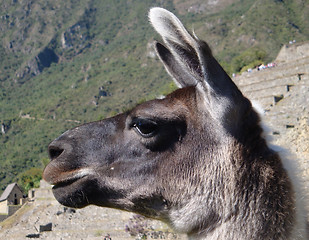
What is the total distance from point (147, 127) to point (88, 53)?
169840 mm

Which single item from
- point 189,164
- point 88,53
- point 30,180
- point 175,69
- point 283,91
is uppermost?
point 175,69

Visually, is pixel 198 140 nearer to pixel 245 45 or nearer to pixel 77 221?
pixel 77 221

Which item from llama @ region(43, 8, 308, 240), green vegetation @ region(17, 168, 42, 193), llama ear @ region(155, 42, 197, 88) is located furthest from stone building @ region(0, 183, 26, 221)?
llama ear @ region(155, 42, 197, 88)

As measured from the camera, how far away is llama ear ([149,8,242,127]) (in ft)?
7.41

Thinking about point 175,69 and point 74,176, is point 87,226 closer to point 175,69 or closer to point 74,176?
point 74,176

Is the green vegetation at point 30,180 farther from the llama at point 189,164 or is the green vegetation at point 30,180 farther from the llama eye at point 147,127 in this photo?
the llama eye at point 147,127

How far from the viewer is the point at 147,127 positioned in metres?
2.48

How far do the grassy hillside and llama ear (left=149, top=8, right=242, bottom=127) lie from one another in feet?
123

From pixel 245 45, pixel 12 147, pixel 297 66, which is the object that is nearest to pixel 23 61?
pixel 12 147

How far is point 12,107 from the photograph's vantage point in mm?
128500

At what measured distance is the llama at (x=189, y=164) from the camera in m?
2.35

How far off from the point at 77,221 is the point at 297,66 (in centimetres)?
1458

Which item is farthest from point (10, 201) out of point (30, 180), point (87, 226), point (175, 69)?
point (175, 69)

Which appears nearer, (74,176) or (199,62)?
(199,62)
